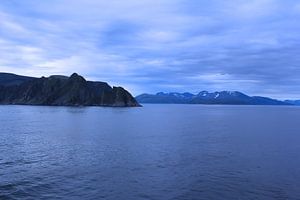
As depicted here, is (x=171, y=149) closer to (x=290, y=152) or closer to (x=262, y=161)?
(x=262, y=161)

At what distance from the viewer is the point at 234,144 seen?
2393 inches

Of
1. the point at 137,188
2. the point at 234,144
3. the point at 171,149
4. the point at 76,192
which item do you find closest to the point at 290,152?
the point at 234,144

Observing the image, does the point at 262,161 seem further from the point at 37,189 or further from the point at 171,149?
the point at 37,189

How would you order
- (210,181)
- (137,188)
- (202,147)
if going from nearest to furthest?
1. (137,188)
2. (210,181)
3. (202,147)

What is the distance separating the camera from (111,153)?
4866cm

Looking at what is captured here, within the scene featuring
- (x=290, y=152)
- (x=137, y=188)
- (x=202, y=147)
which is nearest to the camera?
(x=137, y=188)

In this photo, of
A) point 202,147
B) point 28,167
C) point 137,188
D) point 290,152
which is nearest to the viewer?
point 137,188

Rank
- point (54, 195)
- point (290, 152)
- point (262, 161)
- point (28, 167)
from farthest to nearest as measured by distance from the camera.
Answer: point (290, 152) → point (262, 161) → point (28, 167) → point (54, 195)

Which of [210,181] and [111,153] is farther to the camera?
[111,153]

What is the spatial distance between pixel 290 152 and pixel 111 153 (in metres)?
28.1

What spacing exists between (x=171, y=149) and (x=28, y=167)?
23083mm

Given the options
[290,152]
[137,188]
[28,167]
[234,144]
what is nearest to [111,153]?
[28,167]

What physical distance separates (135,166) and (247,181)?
13135 mm

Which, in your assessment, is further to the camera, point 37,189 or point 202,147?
point 202,147
